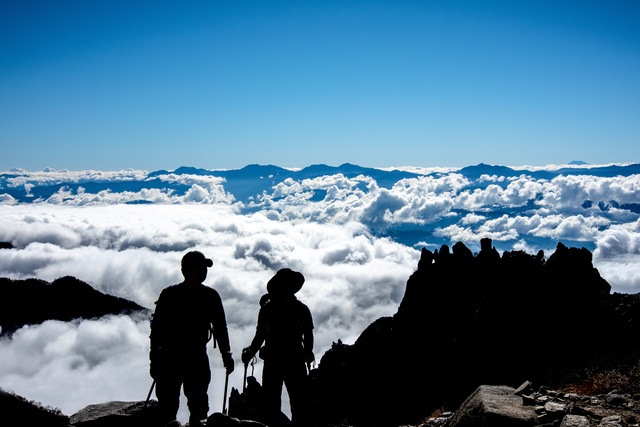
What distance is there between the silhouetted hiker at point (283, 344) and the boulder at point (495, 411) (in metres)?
4.12

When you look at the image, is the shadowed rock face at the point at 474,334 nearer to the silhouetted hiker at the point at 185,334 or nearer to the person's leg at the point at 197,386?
the person's leg at the point at 197,386

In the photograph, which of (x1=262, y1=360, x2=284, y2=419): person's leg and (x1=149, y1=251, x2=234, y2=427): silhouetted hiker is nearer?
(x1=149, y1=251, x2=234, y2=427): silhouetted hiker

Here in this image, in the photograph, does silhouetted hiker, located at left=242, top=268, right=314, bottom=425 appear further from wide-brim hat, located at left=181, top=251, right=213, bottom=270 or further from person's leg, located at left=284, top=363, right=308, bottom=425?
wide-brim hat, located at left=181, top=251, right=213, bottom=270

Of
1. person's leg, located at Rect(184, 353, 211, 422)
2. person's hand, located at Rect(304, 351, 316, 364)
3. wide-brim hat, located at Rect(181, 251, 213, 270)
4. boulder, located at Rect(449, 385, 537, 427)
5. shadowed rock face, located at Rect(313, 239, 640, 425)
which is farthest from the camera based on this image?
shadowed rock face, located at Rect(313, 239, 640, 425)

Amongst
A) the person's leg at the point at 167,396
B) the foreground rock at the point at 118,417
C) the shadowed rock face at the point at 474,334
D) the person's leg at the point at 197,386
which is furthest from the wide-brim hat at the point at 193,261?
the shadowed rock face at the point at 474,334

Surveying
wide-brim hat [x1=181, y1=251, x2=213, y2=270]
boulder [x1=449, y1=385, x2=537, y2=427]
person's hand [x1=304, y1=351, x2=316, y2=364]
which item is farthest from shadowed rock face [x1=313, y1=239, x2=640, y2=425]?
wide-brim hat [x1=181, y1=251, x2=213, y2=270]

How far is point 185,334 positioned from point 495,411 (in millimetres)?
7124

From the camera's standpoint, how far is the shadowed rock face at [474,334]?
29344 mm

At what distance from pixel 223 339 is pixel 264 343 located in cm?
106

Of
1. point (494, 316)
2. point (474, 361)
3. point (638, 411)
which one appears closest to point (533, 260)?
point (494, 316)

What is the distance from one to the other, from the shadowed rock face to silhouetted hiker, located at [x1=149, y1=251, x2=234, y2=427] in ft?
19.2

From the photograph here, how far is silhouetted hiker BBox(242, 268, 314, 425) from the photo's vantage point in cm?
796

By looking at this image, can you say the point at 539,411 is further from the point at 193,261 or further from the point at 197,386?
the point at 193,261

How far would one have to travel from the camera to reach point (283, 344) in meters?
8.02
